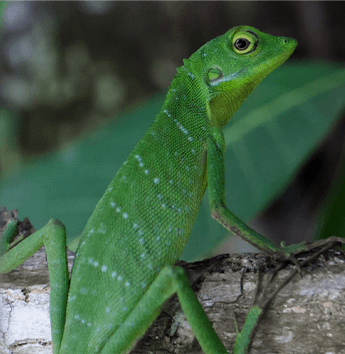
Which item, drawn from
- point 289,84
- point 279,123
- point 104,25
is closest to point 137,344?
point 279,123

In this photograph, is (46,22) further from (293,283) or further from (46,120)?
(293,283)

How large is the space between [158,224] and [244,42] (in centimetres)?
61

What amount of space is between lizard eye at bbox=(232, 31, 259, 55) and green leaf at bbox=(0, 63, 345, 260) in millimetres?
466

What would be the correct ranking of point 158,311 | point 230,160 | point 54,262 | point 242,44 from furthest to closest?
point 230,160, point 242,44, point 54,262, point 158,311

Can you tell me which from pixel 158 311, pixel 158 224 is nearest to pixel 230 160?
pixel 158 224

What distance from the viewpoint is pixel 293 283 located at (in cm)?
101

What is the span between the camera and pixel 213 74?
1.29 meters

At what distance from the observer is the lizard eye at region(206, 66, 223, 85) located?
1.29 m

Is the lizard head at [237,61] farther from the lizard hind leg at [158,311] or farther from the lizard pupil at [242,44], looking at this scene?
the lizard hind leg at [158,311]

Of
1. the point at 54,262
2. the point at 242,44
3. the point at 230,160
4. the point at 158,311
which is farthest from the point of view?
the point at 230,160

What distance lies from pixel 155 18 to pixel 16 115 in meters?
1.05

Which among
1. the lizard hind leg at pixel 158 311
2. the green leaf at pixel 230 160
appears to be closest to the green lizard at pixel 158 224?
the lizard hind leg at pixel 158 311

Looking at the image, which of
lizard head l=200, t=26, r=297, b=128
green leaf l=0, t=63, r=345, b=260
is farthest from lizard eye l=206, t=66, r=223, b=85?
green leaf l=0, t=63, r=345, b=260

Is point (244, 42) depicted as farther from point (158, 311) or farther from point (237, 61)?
point (158, 311)
